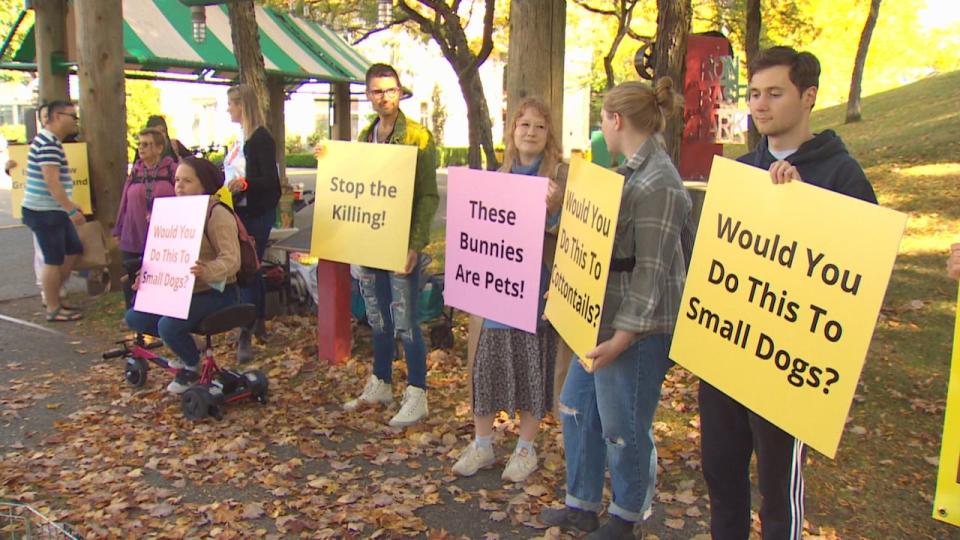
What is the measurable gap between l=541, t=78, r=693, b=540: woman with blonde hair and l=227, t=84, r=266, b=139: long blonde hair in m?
3.86

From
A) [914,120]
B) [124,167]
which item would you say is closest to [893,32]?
[914,120]

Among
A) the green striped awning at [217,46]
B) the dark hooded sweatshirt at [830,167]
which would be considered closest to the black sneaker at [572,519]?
the dark hooded sweatshirt at [830,167]

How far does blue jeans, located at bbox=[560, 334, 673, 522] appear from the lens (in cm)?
343

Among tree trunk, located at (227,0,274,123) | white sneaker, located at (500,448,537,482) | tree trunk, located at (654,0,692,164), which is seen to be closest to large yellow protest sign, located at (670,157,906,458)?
white sneaker, located at (500,448,537,482)

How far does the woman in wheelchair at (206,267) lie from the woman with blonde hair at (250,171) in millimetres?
813

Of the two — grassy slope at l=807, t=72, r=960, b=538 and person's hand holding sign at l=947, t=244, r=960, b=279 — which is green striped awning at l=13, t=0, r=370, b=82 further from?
person's hand holding sign at l=947, t=244, r=960, b=279

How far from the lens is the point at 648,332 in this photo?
3375 mm

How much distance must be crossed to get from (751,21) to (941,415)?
391 inches

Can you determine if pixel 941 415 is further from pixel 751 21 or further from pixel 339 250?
pixel 751 21

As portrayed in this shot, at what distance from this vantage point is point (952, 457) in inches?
102

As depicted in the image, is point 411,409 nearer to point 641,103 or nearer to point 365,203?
point 365,203

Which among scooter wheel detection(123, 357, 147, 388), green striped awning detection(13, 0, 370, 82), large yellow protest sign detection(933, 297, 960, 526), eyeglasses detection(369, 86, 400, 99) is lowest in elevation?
scooter wheel detection(123, 357, 147, 388)

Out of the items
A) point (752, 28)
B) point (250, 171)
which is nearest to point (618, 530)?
point (250, 171)

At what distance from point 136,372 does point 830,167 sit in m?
5.12
